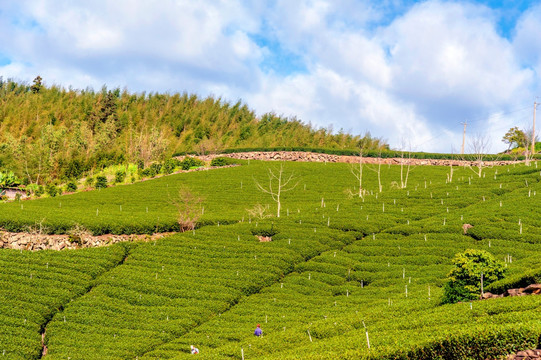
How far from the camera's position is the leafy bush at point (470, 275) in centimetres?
3216

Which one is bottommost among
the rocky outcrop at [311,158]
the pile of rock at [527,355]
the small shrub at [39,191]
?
the pile of rock at [527,355]

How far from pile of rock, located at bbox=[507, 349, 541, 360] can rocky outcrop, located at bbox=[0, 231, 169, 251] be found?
4771cm

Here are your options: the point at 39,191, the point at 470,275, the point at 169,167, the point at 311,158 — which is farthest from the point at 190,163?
the point at 470,275

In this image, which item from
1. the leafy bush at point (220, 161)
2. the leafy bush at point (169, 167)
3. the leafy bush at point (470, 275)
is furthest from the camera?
the leafy bush at point (220, 161)

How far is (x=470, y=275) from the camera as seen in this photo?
3219cm

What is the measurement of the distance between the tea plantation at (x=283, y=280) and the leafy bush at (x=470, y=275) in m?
1.07

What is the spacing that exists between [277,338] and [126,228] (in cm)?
3454

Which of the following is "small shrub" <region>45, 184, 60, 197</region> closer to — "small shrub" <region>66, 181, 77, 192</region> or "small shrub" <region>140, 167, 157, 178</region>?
"small shrub" <region>66, 181, 77, 192</region>

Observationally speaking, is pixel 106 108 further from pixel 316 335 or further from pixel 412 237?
pixel 316 335

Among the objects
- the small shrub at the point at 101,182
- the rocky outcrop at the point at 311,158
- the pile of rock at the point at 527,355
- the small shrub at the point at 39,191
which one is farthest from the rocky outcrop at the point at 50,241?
the rocky outcrop at the point at 311,158

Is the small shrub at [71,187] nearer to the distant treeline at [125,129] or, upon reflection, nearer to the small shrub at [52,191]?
the small shrub at [52,191]

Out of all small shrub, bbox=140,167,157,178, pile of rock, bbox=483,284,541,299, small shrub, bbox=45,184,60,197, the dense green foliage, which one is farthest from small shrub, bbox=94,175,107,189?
pile of rock, bbox=483,284,541,299

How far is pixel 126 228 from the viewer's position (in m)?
62.5

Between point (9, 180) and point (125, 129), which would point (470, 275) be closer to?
point (9, 180)
